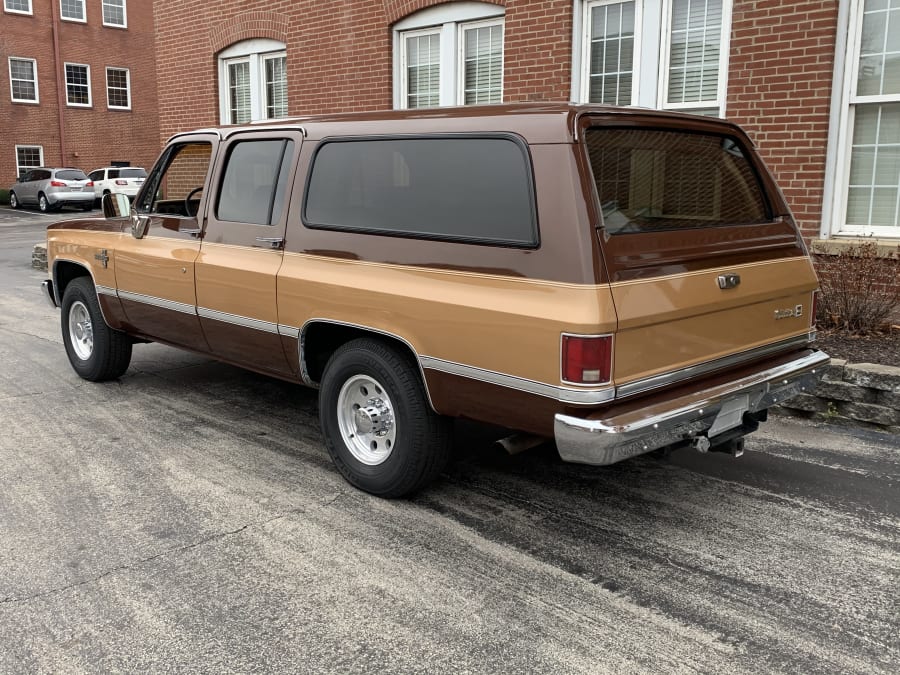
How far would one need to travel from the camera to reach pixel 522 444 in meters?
4.02

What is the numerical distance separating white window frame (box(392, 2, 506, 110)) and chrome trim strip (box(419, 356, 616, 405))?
248 inches

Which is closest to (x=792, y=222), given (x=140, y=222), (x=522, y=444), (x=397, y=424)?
(x=522, y=444)

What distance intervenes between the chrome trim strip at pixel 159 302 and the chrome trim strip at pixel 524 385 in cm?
220

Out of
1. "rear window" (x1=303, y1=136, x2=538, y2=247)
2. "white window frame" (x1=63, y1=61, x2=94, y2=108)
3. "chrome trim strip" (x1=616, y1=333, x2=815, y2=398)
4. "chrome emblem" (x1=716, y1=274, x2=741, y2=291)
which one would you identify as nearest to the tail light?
"chrome trim strip" (x1=616, y1=333, x2=815, y2=398)

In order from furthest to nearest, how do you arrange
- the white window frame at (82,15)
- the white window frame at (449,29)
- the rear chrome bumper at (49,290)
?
the white window frame at (82,15)
the white window frame at (449,29)
the rear chrome bumper at (49,290)

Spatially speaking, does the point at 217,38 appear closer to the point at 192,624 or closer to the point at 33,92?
the point at 192,624

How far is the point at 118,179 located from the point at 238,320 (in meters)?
28.0

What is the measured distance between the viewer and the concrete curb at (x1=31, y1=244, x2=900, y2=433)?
5555 millimetres

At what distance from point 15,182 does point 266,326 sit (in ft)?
110

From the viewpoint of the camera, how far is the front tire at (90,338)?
21.7 ft

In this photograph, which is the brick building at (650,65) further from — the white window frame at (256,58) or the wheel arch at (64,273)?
the wheel arch at (64,273)

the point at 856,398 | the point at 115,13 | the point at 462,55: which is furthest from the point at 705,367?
the point at 115,13

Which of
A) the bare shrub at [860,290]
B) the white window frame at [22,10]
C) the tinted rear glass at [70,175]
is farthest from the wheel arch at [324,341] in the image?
the white window frame at [22,10]

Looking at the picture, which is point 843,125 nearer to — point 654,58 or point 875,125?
point 875,125
